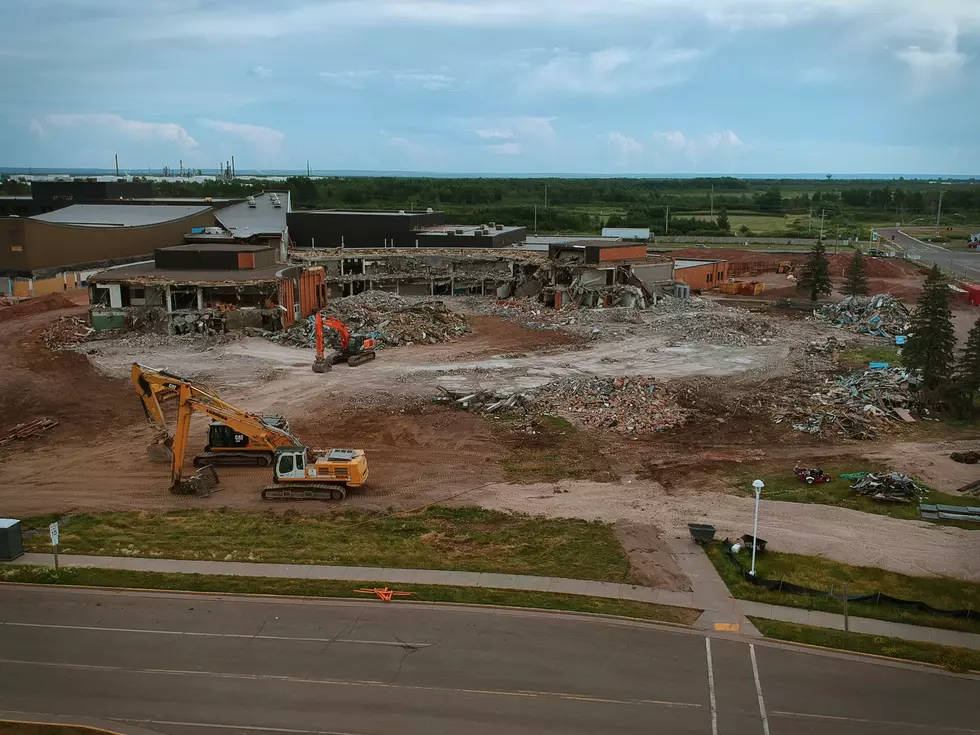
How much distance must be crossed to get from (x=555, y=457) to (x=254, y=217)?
5670cm

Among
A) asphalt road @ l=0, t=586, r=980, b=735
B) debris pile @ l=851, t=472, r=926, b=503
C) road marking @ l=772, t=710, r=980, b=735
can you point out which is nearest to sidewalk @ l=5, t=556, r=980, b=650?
asphalt road @ l=0, t=586, r=980, b=735

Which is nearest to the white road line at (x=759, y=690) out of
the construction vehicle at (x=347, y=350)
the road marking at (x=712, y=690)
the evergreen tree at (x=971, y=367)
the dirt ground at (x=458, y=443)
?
the road marking at (x=712, y=690)

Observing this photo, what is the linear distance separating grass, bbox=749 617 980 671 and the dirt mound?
50873mm

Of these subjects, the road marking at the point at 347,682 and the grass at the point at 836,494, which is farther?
the grass at the point at 836,494

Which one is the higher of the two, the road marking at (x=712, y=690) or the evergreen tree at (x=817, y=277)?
the evergreen tree at (x=817, y=277)

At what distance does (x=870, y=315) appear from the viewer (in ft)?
176

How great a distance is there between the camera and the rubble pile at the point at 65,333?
45.0 metres

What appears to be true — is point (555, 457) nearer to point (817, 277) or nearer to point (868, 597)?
point (868, 597)

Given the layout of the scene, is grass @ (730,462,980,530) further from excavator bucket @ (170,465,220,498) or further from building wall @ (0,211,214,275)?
building wall @ (0,211,214,275)

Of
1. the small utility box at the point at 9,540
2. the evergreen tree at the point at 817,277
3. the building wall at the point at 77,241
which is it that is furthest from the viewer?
the evergreen tree at the point at 817,277

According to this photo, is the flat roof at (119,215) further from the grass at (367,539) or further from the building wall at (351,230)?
the grass at (367,539)

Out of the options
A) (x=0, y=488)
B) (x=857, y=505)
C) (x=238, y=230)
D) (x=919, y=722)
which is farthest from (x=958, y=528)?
(x=238, y=230)

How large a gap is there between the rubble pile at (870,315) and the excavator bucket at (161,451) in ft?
136

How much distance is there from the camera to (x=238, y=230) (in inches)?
2768
